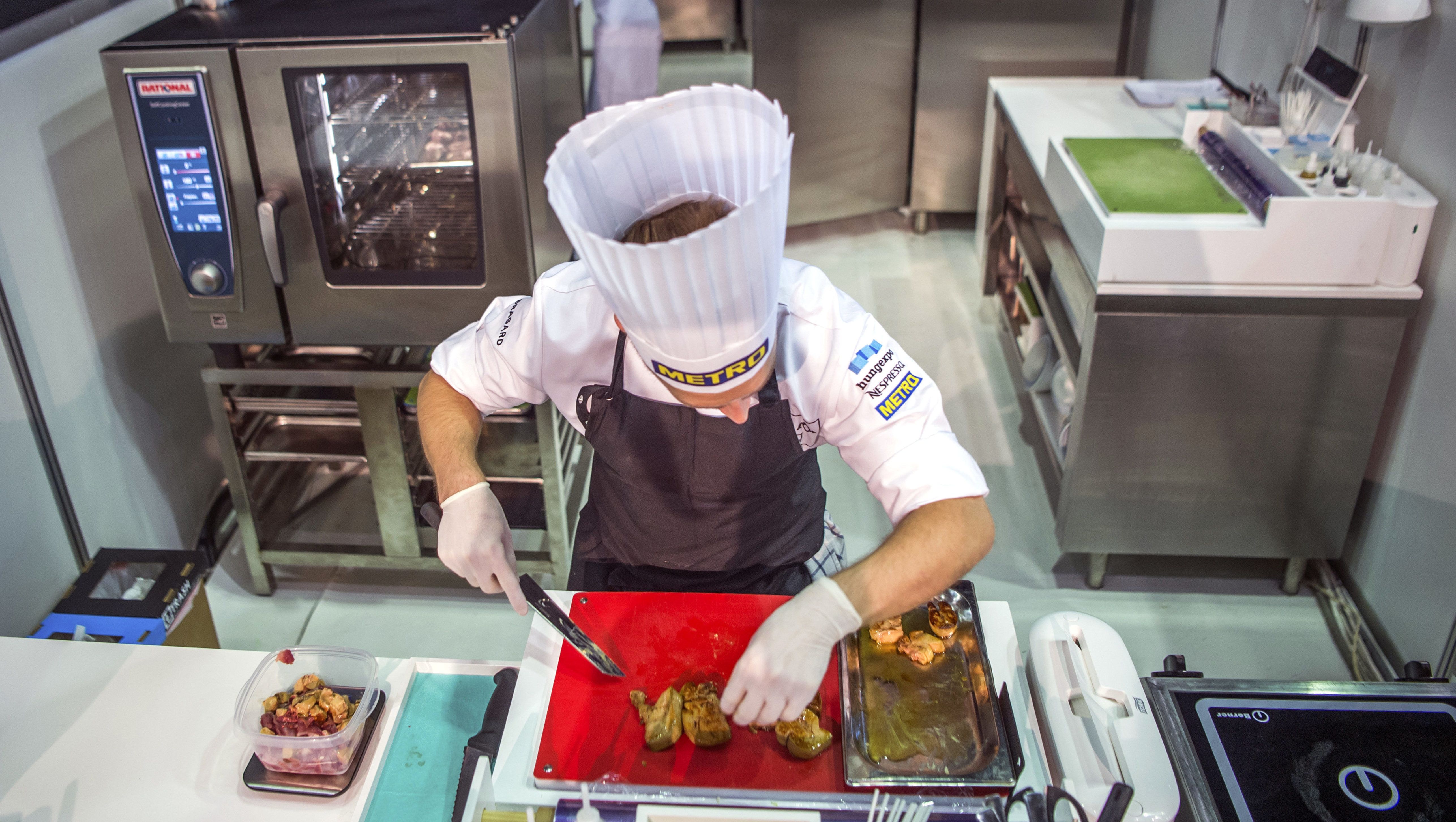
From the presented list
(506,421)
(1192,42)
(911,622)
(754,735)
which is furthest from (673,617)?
(1192,42)

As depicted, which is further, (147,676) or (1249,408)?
(1249,408)

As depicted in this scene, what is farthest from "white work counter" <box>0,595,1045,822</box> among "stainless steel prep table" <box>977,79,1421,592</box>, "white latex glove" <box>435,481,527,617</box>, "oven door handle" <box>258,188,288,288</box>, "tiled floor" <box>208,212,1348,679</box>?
"stainless steel prep table" <box>977,79,1421,592</box>

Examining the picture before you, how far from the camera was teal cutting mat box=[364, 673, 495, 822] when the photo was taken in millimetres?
1415

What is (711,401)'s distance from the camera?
1.42m

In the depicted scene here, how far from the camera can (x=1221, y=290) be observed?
96.8 inches

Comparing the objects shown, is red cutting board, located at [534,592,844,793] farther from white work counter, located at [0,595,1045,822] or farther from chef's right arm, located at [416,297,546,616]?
chef's right arm, located at [416,297,546,616]

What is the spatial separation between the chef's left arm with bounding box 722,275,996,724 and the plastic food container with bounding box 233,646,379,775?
1.84ft

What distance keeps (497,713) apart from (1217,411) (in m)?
2.00

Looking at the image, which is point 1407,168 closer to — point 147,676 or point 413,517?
point 413,517

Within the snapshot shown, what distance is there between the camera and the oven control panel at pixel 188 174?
7.36ft

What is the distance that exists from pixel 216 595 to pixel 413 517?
0.70m

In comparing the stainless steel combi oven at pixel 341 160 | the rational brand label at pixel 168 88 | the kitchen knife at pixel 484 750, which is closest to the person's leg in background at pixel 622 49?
the stainless steel combi oven at pixel 341 160

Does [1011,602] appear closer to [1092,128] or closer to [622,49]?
[1092,128]

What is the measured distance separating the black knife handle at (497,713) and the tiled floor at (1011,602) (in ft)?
4.30
